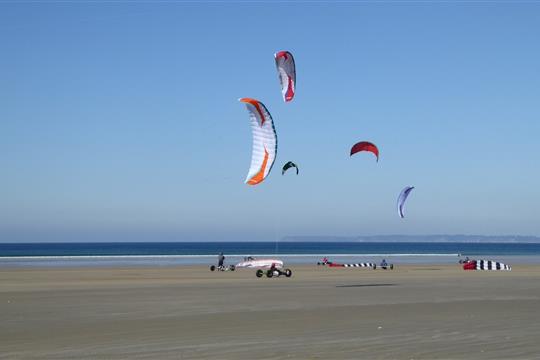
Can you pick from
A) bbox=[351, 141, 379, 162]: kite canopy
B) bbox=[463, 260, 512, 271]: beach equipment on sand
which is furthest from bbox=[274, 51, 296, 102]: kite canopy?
bbox=[463, 260, 512, 271]: beach equipment on sand

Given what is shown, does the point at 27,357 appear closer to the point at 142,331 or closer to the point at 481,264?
A: the point at 142,331

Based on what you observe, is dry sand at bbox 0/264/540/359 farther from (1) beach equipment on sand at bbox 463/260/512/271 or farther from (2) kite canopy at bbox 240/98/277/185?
(1) beach equipment on sand at bbox 463/260/512/271

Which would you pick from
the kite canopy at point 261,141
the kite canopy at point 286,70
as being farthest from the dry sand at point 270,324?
the kite canopy at point 286,70

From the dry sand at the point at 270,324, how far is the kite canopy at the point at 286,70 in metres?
6.63

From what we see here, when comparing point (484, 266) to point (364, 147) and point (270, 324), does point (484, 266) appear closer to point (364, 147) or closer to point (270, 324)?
point (364, 147)

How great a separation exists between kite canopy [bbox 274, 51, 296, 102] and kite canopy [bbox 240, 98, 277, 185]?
1.00 meters

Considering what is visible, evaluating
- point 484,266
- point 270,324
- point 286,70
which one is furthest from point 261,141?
point 484,266

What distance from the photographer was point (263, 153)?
2616 cm

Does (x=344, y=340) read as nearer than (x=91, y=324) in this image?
Yes

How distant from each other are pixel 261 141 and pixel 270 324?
12.1m

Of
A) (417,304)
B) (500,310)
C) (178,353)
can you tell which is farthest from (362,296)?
(178,353)

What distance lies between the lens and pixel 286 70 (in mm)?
26234

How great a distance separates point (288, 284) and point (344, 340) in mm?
15929

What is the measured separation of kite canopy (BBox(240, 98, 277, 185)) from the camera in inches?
1022
